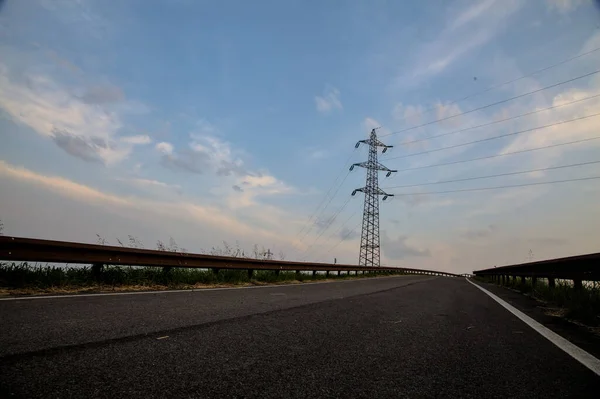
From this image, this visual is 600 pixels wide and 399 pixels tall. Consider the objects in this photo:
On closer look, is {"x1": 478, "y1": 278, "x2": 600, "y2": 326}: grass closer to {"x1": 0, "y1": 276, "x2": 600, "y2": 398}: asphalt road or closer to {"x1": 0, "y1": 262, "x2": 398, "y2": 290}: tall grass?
{"x1": 0, "y1": 276, "x2": 600, "y2": 398}: asphalt road

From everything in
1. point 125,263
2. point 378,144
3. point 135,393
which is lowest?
point 135,393

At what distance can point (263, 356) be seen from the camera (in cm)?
314

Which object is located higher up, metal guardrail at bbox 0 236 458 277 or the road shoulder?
metal guardrail at bbox 0 236 458 277

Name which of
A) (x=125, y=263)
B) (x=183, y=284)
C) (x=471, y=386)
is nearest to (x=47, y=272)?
(x=125, y=263)

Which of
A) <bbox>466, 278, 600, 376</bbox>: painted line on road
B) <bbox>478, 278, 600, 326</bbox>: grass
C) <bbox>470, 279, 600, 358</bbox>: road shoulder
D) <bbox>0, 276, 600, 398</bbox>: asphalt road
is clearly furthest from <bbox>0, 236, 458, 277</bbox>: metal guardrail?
<bbox>478, 278, 600, 326</bbox>: grass

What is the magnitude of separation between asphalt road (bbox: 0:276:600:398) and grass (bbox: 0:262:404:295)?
2.08 meters

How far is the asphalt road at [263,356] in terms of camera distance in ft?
7.93

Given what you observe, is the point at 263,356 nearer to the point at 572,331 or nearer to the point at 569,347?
the point at 569,347

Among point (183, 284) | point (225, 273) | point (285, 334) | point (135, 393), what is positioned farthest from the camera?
point (225, 273)

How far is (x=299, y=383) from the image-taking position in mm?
2549

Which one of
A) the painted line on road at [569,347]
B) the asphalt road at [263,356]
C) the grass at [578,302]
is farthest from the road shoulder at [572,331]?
the asphalt road at [263,356]

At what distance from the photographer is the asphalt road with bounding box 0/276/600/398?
2.42m

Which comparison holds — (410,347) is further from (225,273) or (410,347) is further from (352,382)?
(225,273)

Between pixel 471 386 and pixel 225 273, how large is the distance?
34.7ft
